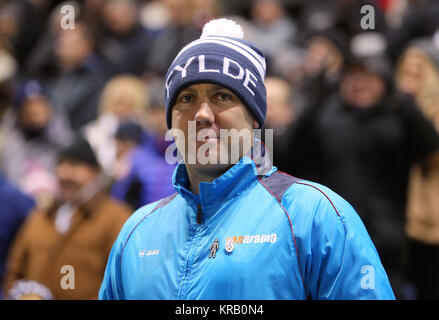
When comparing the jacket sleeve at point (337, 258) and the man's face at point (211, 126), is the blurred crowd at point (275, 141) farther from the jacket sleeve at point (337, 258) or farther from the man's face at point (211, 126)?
the jacket sleeve at point (337, 258)

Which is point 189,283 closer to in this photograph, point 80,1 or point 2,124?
point 2,124

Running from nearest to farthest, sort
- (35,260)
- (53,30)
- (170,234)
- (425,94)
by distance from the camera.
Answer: (170,234) < (35,260) < (425,94) < (53,30)

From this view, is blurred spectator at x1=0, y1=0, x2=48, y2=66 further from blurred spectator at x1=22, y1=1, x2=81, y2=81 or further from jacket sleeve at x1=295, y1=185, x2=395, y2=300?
jacket sleeve at x1=295, y1=185, x2=395, y2=300

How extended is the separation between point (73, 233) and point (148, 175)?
2.84ft

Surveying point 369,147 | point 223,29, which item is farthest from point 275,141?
point 223,29

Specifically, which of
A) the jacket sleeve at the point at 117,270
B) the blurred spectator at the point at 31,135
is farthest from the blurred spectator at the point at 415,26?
the jacket sleeve at the point at 117,270

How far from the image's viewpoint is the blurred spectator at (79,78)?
25.0ft

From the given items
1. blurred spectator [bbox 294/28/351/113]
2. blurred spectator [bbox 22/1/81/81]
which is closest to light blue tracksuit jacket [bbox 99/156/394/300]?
blurred spectator [bbox 294/28/351/113]

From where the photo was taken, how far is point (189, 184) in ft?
8.31

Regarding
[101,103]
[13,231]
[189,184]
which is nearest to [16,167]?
[101,103]

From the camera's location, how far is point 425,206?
4836mm

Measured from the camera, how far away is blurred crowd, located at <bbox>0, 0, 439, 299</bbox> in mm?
4223

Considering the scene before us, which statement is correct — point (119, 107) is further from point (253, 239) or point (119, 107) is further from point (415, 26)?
point (253, 239)
